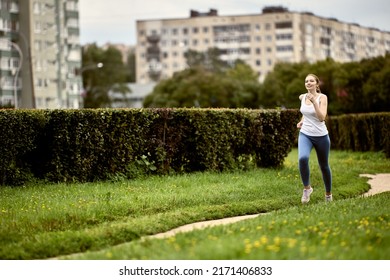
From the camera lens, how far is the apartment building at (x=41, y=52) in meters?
92.8

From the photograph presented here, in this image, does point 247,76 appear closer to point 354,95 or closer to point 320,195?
point 354,95

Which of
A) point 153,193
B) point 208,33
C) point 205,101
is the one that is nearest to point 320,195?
point 153,193

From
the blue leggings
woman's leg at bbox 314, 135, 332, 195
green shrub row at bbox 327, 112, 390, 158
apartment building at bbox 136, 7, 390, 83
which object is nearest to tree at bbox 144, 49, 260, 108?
apartment building at bbox 136, 7, 390, 83

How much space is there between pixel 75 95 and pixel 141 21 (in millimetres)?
79236

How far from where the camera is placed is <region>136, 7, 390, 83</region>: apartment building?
16400cm

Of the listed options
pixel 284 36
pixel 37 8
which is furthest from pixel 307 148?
pixel 284 36

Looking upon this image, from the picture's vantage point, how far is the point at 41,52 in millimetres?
99500

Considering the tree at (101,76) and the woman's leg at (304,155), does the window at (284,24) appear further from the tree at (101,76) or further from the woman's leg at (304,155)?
the woman's leg at (304,155)

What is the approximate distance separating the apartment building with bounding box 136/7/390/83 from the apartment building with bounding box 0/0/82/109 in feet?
175

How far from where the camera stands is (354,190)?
18719mm

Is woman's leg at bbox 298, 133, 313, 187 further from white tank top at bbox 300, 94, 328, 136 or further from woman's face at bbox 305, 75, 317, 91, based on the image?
woman's face at bbox 305, 75, 317, 91

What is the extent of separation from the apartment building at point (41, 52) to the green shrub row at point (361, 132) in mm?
57362

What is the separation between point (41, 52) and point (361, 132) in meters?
69.9

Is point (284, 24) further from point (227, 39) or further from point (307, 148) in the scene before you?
point (307, 148)
